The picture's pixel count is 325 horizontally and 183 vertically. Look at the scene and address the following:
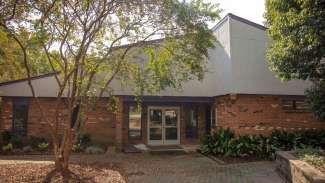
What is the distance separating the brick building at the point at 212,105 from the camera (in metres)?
13.3

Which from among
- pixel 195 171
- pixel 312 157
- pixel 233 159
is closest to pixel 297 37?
pixel 312 157

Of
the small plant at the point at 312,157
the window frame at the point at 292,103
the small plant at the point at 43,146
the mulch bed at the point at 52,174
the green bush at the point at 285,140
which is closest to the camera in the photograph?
the small plant at the point at 312,157

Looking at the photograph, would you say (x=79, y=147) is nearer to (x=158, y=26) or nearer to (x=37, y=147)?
(x=37, y=147)

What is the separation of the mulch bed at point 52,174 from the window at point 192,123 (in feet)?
26.6

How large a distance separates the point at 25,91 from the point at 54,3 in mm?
8530

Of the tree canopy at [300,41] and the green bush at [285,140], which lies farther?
the green bush at [285,140]

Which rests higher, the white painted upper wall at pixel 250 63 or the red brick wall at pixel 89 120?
the white painted upper wall at pixel 250 63

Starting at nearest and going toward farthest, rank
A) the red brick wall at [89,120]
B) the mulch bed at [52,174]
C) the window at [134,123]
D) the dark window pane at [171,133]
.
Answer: the mulch bed at [52,174] < the red brick wall at [89,120] < the window at [134,123] < the dark window pane at [171,133]

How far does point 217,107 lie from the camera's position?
50.3ft

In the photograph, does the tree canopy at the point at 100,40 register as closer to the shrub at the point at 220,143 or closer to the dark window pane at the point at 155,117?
the shrub at the point at 220,143

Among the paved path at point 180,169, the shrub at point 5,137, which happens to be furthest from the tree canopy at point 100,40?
the shrub at point 5,137

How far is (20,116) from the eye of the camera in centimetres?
1559

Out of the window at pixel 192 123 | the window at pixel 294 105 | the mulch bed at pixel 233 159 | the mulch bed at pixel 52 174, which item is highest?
the window at pixel 294 105

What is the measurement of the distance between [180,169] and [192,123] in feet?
24.9
